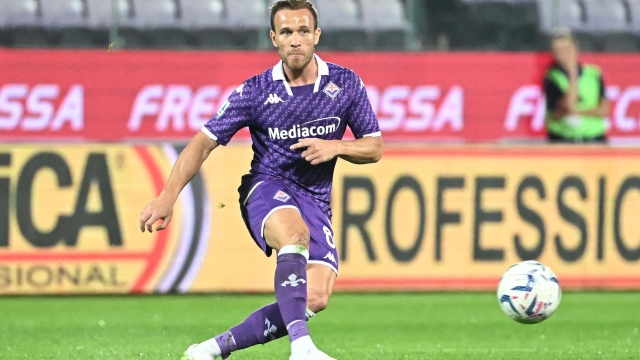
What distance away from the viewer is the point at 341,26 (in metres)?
13.5

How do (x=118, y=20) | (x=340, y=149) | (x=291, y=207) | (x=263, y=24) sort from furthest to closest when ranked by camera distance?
1. (x=263, y=24)
2. (x=118, y=20)
3. (x=291, y=207)
4. (x=340, y=149)

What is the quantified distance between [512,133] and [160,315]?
247 inches

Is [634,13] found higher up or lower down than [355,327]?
higher up

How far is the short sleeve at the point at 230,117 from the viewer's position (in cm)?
543

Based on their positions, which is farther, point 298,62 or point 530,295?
point 530,295

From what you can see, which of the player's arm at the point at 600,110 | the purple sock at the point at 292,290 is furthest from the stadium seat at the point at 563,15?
the purple sock at the point at 292,290

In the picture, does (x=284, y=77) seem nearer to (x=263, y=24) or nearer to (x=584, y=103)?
(x=263, y=24)

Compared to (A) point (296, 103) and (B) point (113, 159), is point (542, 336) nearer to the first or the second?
(A) point (296, 103)

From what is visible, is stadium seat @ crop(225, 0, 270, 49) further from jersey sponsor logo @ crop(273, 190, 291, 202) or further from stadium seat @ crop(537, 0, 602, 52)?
jersey sponsor logo @ crop(273, 190, 291, 202)

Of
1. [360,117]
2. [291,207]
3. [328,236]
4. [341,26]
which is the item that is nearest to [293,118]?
[360,117]

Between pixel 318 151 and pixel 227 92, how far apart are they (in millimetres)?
8207

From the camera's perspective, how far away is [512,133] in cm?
1358

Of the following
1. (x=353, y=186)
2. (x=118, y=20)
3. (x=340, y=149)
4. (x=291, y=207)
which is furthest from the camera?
(x=118, y=20)

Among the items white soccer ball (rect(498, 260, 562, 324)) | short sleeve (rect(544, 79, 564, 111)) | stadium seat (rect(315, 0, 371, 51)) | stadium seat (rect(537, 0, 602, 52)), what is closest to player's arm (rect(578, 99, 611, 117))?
short sleeve (rect(544, 79, 564, 111))
